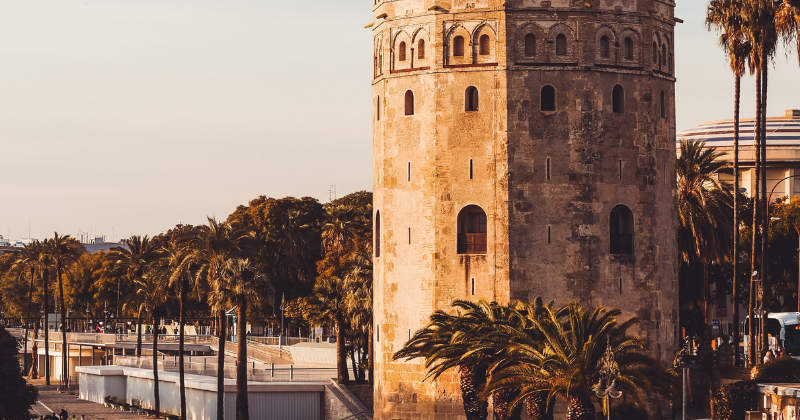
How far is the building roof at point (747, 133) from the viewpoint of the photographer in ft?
336

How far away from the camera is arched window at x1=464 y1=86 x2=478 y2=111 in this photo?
4581 cm

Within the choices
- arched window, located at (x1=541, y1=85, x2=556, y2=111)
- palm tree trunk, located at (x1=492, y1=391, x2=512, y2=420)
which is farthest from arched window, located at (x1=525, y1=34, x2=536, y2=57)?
palm tree trunk, located at (x1=492, y1=391, x2=512, y2=420)

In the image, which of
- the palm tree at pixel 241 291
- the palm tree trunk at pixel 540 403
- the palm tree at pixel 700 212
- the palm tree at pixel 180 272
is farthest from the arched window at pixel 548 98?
the palm tree at pixel 180 272

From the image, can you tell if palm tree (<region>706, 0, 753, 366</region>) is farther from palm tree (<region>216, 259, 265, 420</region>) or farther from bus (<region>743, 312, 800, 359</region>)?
palm tree (<region>216, 259, 265, 420</region>)

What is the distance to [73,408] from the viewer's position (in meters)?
71.5

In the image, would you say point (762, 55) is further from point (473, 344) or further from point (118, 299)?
point (118, 299)

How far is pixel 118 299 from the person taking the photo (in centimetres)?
10469

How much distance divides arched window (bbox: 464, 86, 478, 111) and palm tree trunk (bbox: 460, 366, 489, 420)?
11.0 meters

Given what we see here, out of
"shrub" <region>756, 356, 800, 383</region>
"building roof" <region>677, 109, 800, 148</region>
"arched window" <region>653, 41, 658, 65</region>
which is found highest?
"building roof" <region>677, 109, 800, 148</region>

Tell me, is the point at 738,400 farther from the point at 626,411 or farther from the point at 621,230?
the point at 621,230

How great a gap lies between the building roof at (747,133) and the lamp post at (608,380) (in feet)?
241

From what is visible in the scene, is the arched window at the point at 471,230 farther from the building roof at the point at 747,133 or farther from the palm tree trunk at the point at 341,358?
the building roof at the point at 747,133

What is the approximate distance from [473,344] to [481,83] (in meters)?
11.9

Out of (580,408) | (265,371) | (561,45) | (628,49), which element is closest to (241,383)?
(265,371)
